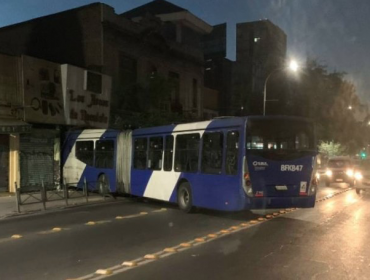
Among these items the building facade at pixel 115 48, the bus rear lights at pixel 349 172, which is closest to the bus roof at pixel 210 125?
the building facade at pixel 115 48

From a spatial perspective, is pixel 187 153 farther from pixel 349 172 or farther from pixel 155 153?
pixel 349 172

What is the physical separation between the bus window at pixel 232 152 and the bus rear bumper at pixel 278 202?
906 mm

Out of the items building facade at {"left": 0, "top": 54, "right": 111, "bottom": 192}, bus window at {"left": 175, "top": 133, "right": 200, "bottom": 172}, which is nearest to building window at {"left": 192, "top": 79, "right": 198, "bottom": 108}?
building facade at {"left": 0, "top": 54, "right": 111, "bottom": 192}

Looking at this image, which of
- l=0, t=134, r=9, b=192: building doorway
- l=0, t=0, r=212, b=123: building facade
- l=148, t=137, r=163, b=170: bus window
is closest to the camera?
l=148, t=137, r=163, b=170: bus window

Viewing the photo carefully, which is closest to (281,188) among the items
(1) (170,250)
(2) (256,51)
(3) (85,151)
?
(1) (170,250)

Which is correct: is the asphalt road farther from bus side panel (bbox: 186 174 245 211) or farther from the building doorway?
the building doorway

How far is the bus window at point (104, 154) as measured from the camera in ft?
58.3

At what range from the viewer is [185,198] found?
44.9 feet

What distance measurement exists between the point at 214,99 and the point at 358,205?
30.0 metres

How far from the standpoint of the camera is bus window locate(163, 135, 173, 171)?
14.3 m

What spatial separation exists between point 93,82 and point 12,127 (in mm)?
6553

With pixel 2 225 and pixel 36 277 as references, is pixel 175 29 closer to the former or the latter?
pixel 2 225

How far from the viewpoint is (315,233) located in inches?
390

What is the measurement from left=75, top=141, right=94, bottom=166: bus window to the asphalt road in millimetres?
5819
